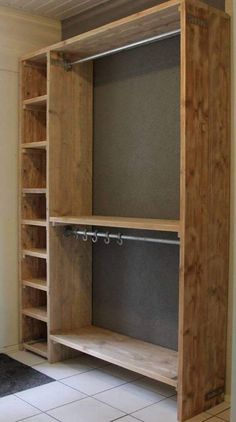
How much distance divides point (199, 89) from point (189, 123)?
23 centimetres

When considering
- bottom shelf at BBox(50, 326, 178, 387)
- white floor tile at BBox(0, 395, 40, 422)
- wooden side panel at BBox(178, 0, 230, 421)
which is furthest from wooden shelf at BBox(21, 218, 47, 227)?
wooden side panel at BBox(178, 0, 230, 421)

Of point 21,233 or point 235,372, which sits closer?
point 235,372

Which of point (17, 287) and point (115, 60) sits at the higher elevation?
point (115, 60)

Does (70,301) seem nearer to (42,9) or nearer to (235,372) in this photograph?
(235,372)

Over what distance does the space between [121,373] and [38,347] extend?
0.81 m

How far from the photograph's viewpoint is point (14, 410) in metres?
2.93

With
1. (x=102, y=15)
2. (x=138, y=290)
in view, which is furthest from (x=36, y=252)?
(x=102, y=15)

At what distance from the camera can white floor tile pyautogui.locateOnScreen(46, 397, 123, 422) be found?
9.22ft

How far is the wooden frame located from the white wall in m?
0.08

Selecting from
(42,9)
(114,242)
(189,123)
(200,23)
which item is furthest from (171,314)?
(42,9)

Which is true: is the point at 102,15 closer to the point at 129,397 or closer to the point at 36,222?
the point at 36,222

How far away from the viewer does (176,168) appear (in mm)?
3283

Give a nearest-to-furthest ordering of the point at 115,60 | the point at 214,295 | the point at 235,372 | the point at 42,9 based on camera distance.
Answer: the point at 235,372 < the point at 214,295 < the point at 115,60 < the point at 42,9

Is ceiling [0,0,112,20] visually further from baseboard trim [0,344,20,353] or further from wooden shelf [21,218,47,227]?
baseboard trim [0,344,20,353]
